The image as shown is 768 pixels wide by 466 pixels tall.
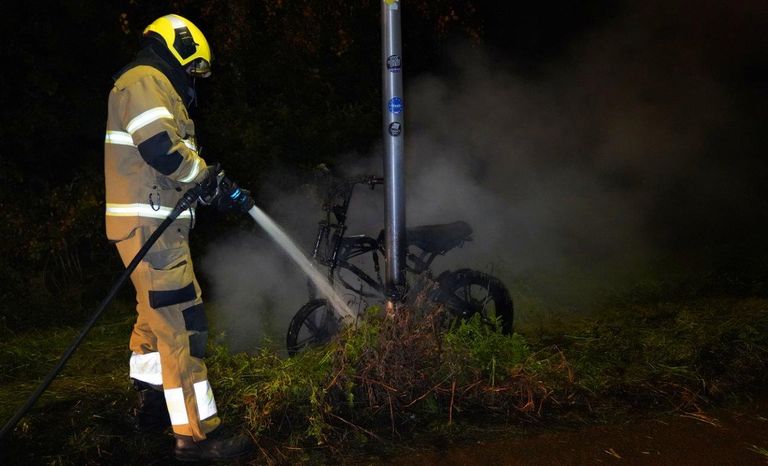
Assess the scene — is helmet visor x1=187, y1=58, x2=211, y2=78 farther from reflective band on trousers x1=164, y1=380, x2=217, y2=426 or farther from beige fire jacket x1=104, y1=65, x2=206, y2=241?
reflective band on trousers x1=164, y1=380, x2=217, y2=426

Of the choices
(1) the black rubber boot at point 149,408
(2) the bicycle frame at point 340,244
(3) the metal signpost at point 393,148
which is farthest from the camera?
(2) the bicycle frame at point 340,244

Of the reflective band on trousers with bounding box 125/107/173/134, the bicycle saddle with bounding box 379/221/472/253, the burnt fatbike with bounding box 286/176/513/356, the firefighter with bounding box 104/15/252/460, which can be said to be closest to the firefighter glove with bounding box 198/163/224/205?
the firefighter with bounding box 104/15/252/460

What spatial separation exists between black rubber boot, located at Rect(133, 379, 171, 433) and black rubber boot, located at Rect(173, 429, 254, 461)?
1.16 ft

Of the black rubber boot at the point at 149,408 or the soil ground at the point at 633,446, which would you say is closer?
the soil ground at the point at 633,446

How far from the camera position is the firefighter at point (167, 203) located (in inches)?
151

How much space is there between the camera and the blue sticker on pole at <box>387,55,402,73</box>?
15.7 ft

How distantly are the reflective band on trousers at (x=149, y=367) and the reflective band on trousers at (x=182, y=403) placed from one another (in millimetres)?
252

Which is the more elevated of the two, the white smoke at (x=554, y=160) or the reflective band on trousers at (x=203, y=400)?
the white smoke at (x=554, y=160)

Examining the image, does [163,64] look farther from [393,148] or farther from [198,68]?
[393,148]

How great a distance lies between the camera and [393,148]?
16.1ft

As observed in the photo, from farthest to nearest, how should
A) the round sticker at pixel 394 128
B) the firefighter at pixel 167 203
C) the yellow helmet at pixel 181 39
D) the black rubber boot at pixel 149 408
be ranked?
Result: 1. the round sticker at pixel 394 128
2. the black rubber boot at pixel 149 408
3. the yellow helmet at pixel 181 39
4. the firefighter at pixel 167 203

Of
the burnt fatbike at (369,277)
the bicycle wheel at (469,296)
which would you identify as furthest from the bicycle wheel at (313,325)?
the bicycle wheel at (469,296)

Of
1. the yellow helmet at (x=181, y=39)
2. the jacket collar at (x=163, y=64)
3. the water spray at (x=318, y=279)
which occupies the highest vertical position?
the yellow helmet at (x=181, y=39)

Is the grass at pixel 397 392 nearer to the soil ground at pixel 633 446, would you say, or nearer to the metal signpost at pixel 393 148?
the soil ground at pixel 633 446
